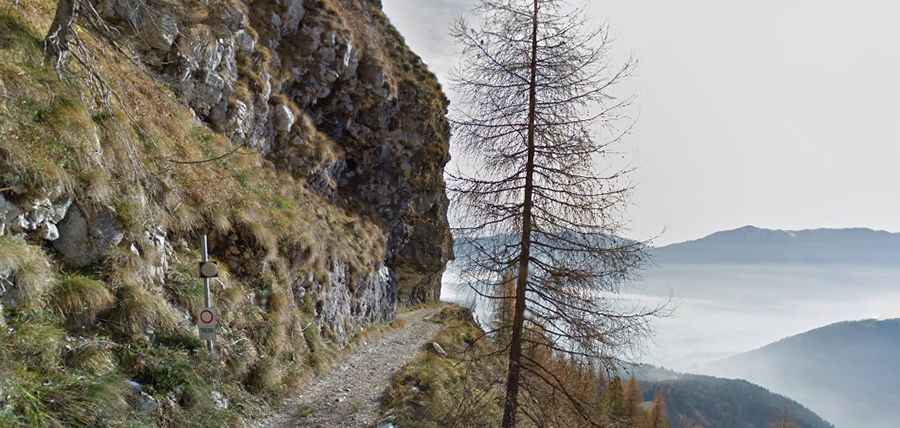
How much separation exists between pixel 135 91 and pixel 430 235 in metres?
27.8

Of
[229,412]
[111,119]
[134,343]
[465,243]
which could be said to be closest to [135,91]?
[111,119]

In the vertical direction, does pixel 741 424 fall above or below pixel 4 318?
below

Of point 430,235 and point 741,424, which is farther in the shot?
point 741,424

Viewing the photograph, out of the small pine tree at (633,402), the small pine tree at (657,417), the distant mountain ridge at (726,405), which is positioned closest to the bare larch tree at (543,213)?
the small pine tree at (633,402)

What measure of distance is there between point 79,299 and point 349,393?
6.26m

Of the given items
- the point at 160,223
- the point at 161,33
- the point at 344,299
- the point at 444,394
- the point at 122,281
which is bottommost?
the point at 444,394

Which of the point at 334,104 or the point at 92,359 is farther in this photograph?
the point at 334,104

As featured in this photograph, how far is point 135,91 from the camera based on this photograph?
37.0 ft

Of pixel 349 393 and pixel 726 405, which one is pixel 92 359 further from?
pixel 726 405

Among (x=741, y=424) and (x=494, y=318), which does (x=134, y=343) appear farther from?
(x=741, y=424)

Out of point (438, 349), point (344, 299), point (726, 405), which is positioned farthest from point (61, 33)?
point (726, 405)

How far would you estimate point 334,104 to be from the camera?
28188 millimetres

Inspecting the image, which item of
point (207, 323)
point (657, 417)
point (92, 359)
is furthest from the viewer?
point (657, 417)

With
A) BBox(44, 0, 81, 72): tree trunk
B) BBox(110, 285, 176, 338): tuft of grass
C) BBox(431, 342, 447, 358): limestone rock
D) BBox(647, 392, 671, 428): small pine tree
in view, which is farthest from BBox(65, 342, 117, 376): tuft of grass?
BBox(647, 392, 671, 428): small pine tree
